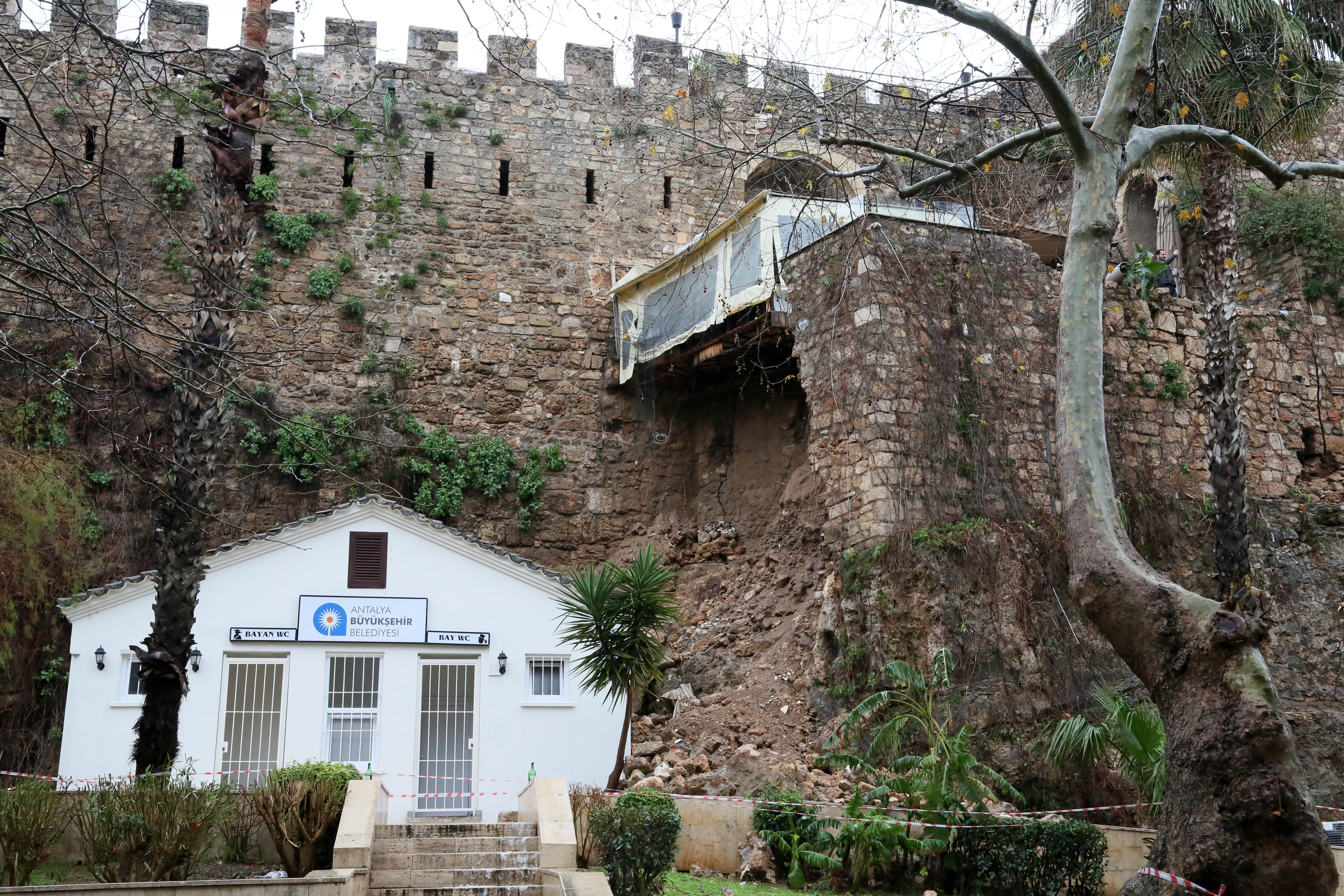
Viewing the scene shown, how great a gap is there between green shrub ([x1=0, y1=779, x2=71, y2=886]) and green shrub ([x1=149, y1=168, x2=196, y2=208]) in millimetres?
10381

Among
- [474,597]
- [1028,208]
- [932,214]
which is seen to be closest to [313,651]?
[474,597]

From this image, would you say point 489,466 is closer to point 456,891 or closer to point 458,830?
point 458,830

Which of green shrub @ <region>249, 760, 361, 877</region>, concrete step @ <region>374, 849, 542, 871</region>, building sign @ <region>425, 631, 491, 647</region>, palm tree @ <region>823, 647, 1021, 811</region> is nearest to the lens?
green shrub @ <region>249, 760, 361, 877</region>

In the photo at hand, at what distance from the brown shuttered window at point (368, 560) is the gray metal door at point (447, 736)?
0.93 metres

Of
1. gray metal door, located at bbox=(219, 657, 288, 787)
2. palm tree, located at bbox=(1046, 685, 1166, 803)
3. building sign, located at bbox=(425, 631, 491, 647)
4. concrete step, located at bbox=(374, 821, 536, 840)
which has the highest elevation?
building sign, located at bbox=(425, 631, 491, 647)

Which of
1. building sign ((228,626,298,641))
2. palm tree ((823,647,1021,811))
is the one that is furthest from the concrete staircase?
building sign ((228,626,298,641))

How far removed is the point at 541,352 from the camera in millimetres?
17375

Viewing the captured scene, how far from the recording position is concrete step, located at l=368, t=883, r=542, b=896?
7.84 m

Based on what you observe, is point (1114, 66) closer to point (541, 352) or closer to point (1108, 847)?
point (1108, 847)

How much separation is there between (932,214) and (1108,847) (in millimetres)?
7322

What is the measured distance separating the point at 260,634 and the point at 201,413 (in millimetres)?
3082

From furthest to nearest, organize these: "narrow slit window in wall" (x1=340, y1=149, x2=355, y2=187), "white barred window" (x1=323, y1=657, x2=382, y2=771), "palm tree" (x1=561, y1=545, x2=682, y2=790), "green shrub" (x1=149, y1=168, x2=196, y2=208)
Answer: "narrow slit window in wall" (x1=340, y1=149, x2=355, y2=187)
"green shrub" (x1=149, y1=168, x2=196, y2=208)
"white barred window" (x1=323, y1=657, x2=382, y2=771)
"palm tree" (x1=561, y1=545, x2=682, y2=790)

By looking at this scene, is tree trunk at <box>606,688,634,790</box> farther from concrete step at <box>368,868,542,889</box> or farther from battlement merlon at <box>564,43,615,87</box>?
battlement merlon at <box>564,43,615,87</box>

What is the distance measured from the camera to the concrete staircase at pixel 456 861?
798cm
